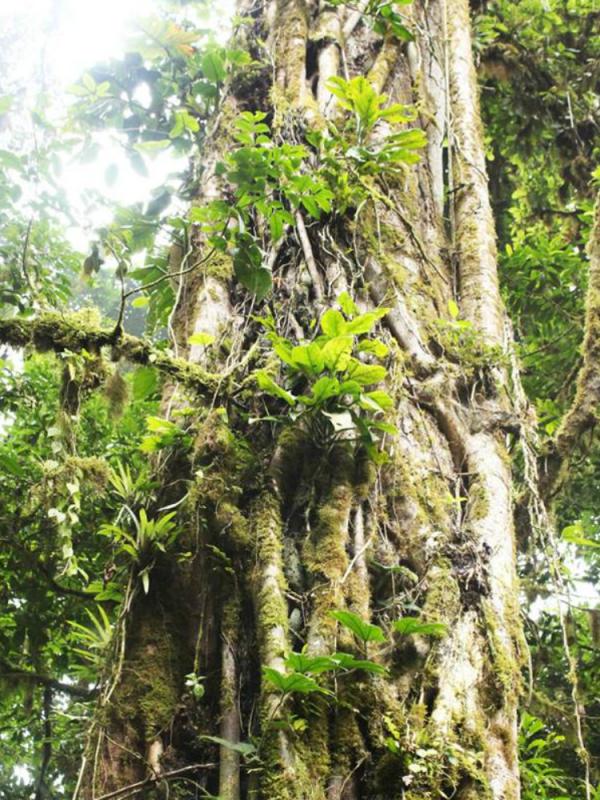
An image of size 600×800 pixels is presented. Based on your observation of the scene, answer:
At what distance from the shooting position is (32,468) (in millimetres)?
4160

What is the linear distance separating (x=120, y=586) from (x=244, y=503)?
47 cm

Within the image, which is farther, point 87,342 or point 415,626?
point 87,342

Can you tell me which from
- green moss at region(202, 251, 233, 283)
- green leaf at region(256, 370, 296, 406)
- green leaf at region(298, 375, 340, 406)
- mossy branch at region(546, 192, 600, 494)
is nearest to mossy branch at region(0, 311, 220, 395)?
green leaf at region(256, 370, 296, 406)

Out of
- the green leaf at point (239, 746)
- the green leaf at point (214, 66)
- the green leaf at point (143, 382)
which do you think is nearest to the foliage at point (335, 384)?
the green leaf at point (143, 382)

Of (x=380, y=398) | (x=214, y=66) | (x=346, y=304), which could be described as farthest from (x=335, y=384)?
(x=214, y=66)

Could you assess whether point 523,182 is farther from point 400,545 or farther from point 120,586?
point 120,586

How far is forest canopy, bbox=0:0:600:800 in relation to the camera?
76.0 inches

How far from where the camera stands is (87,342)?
242 centimetres

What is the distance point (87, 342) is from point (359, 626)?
1301 millimetres

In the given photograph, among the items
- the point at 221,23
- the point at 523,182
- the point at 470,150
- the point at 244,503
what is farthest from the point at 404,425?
the point at 523,182

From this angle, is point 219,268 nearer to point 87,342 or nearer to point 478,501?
point 87,342

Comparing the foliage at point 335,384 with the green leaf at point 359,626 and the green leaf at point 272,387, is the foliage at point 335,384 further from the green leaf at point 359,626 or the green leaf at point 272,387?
the green leaf at point 359,626

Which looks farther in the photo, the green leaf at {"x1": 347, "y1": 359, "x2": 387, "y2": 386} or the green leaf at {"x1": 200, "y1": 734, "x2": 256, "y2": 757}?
the green leaf at {"x1": 347, "y1": 359, "x2": 387, "y2": 386}

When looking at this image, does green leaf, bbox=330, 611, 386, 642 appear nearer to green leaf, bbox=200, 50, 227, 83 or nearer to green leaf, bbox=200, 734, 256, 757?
green leaf, bbox=200, 734, 256, 757
